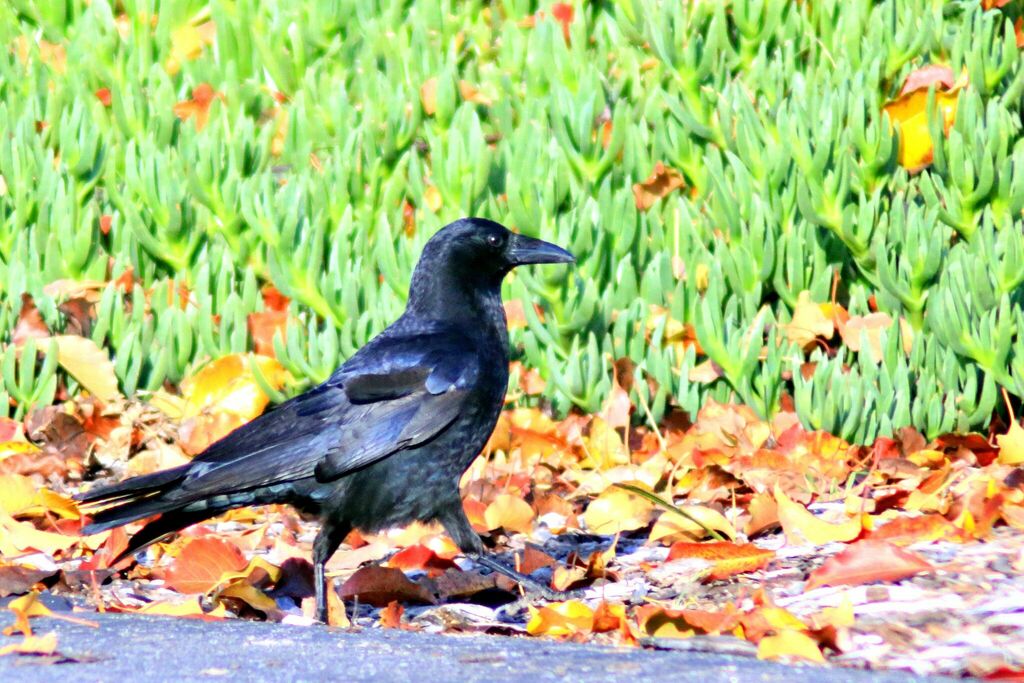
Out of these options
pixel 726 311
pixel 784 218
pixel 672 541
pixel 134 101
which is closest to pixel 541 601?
pixel 672 541

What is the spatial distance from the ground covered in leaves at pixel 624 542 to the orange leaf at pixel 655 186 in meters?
0.91

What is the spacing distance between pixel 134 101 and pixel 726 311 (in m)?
2.58

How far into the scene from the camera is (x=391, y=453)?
3619 mm

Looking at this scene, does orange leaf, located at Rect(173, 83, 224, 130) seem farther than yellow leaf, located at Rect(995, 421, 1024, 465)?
Yes

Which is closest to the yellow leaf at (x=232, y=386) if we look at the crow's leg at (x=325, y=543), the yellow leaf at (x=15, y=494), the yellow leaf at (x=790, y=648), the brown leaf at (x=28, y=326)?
the brown leaf at (x=28, y=326)

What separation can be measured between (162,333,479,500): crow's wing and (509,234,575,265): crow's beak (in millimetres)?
373

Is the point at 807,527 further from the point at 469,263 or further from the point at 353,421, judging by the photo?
the point at 469,263

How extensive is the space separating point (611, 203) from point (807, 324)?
81 centimetres

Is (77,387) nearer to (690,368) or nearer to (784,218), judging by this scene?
(690,368)

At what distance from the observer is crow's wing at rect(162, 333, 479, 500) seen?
3.47 m

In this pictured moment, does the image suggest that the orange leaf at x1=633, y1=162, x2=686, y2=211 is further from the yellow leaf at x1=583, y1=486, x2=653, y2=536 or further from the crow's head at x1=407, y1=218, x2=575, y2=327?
the yellow leaf at x1=583, y1=486, x2=653, y2=536

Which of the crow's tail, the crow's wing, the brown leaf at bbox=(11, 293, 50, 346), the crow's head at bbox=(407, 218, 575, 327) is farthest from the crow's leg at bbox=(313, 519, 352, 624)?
the brown leaf at bbox=(11, 293, 50, 346)

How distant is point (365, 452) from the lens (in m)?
3.59

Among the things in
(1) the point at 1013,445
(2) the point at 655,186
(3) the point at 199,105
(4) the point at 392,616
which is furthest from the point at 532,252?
(3) the point at 199,105
